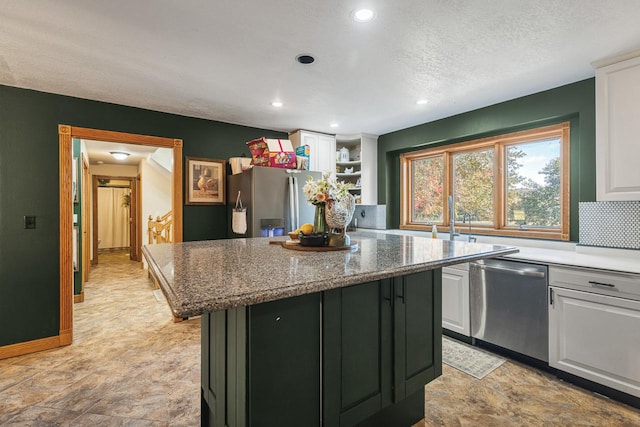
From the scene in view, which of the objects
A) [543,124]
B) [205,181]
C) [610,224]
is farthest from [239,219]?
[610,224]

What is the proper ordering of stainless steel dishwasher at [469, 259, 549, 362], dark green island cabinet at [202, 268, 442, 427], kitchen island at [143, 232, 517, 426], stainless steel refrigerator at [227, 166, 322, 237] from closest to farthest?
kitchen island at [143, 232, 517, 426], dark green island cabinet at [202, 268, 442, 427], stainless steel dishwasher at [469, 259, 549, 362], stainless steel refrigerator at [227, 166, 322, 237]

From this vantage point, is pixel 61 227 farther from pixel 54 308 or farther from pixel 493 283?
pixel 493 283

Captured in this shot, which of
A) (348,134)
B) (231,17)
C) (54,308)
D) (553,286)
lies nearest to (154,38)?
(231,17)

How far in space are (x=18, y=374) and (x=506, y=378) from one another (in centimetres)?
371

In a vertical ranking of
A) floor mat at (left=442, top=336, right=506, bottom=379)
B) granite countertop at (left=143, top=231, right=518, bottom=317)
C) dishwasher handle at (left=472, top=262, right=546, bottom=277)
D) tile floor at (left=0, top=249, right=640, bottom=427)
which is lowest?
tile floor at (left=0, top=249, right=640, bottom=427)

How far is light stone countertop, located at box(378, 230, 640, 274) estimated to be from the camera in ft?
6.86

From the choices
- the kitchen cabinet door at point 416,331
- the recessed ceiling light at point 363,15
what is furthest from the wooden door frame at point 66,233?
the kitchen cabinet door at point 416,331

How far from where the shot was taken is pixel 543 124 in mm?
3041

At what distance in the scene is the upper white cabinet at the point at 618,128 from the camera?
2.18m

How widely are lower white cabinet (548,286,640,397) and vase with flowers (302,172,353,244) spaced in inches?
70.8

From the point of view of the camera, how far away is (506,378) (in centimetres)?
234

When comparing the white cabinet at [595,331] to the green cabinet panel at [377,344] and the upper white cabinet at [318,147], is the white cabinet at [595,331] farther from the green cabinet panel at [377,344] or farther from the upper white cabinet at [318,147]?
the upper white cabinet at [318,147]

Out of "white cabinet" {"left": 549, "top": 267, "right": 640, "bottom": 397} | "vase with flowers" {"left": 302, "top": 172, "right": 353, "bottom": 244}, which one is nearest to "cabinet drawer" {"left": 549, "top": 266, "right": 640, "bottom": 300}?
"white cabinet" {"left": 549, "top": 267, "right": 640, "bottom": 397}

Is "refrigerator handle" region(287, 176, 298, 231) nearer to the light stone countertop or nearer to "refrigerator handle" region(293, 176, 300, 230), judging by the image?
"refrigerator handle" region(293, 176, 300, 230)
